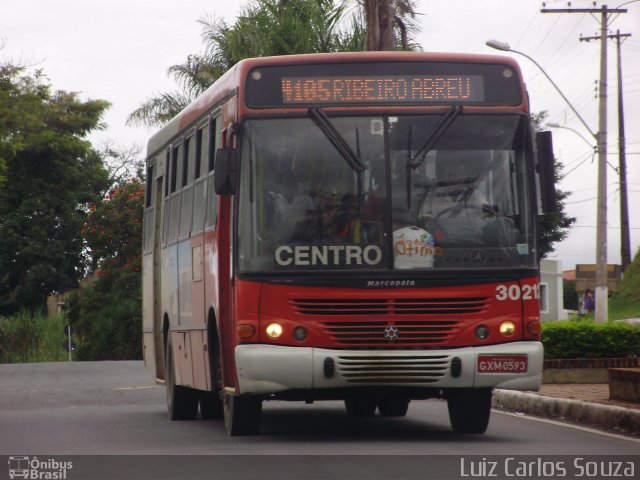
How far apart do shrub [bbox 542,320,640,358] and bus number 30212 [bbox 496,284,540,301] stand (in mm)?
8366

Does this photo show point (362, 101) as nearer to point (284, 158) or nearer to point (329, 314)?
point (284, 158)

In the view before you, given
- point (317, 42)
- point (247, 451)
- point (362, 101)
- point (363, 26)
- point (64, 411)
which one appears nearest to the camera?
point (247, 451)

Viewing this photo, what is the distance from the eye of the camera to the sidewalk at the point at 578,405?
1436 centimetres

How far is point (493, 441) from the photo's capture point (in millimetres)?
13062

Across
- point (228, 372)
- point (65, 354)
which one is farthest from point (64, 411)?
point (65, 354)

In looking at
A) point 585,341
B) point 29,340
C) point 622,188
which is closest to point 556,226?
point 622,188

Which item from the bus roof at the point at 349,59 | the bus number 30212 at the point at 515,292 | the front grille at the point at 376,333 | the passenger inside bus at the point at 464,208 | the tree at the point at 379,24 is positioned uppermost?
the tree at the point at 379,24

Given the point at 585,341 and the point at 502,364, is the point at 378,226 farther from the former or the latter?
the point at 585,341

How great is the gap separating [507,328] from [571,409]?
3.58m

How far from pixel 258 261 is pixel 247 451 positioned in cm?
162

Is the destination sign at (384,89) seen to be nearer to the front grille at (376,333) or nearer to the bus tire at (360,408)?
the front grille at (376,333)

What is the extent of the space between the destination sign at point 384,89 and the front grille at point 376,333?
6.29 feet
